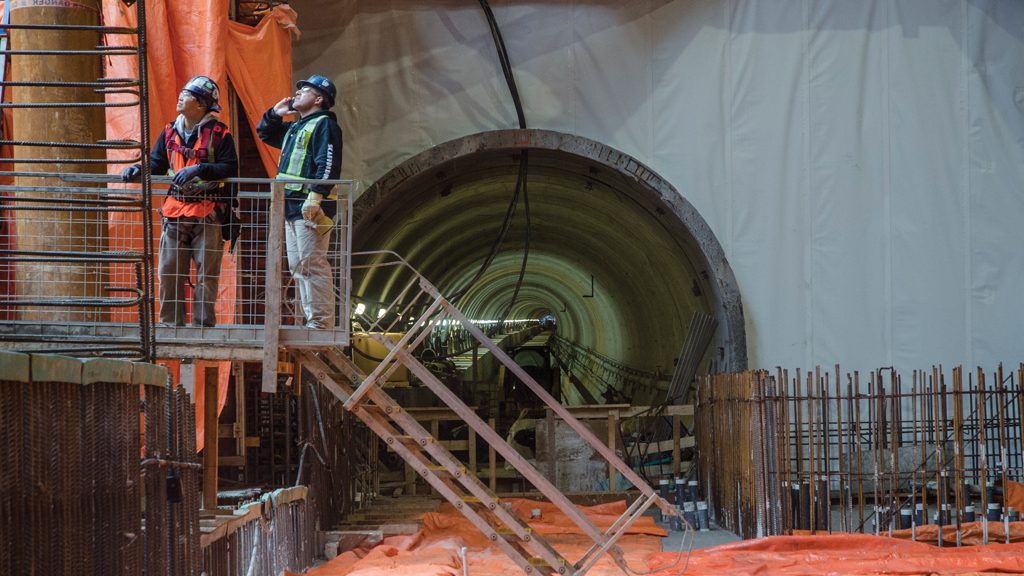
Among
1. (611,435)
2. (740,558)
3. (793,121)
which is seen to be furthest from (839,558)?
(793,121)

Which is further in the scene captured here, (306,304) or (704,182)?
(704,182)

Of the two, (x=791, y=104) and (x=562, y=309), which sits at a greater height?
(x=791, y=104)

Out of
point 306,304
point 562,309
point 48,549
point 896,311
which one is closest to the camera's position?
point 48,549

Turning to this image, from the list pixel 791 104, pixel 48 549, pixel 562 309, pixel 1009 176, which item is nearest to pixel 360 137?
pixel 791 104

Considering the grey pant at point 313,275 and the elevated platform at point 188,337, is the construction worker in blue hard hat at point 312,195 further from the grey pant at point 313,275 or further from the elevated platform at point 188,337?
the elevated platform at point 188,337

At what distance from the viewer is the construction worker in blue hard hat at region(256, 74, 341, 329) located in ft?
28.1

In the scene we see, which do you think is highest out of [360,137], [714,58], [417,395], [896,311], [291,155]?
[714,58]

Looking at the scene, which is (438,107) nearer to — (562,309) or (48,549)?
(48,549)

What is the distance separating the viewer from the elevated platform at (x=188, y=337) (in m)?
7.93

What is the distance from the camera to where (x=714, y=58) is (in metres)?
15.2

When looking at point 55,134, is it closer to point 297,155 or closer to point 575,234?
point 297,155

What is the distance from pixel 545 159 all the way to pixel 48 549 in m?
12.4

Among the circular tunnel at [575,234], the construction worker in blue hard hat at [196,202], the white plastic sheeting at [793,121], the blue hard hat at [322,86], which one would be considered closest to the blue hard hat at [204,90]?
the construction worker in blue hard hat at [196,202]

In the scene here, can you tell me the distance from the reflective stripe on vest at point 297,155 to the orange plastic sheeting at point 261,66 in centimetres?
329
